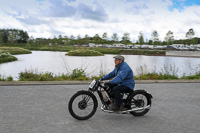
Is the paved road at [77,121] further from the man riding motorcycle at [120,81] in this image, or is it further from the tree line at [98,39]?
the tree line at [98,39]

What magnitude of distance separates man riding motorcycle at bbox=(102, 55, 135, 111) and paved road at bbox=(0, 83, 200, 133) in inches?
21.3

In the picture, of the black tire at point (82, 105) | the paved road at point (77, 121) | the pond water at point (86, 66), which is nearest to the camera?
the paved road at point (77, 121)

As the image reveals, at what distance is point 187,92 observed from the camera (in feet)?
28.4

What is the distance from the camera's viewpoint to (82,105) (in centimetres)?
507

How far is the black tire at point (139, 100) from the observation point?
17.7 feet

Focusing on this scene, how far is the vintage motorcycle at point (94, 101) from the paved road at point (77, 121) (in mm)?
192

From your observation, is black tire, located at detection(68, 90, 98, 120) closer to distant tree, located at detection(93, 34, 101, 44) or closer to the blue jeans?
the blue jeans

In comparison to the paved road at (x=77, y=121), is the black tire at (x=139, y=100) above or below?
above

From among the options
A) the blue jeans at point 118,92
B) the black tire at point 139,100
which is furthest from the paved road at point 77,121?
the blue jeans at point 118,92

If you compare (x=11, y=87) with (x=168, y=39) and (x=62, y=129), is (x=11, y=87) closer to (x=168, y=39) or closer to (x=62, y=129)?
(x=62, y=129)

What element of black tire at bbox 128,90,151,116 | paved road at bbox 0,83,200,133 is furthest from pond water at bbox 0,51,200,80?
black tire at bbox 128,90,151,116

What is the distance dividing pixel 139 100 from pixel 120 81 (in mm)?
953

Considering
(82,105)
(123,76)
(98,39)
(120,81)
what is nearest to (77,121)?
(82,105)

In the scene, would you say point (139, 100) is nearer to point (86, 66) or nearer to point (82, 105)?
point (82, 105)
